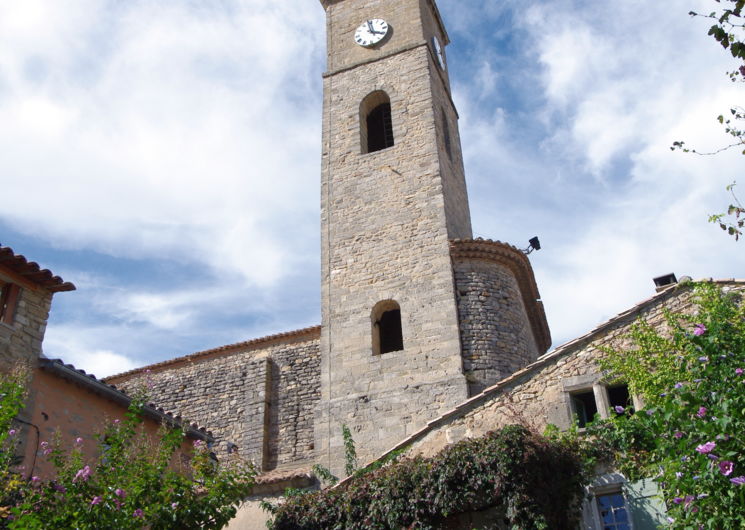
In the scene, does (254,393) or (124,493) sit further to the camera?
(254,393)

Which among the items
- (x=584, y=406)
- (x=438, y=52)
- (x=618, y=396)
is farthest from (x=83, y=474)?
(x=438, y=52)

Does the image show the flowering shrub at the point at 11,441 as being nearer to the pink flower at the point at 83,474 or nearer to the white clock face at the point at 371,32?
the pink flower at the point at 83,474

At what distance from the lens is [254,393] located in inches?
655

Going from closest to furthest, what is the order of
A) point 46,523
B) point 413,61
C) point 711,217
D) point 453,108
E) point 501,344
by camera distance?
point 711,217
point 46,523
point 501,344
point 413,61
point 453,108

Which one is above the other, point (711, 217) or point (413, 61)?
point (413, 61)

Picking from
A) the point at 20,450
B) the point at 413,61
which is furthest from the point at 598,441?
the point at 413,61

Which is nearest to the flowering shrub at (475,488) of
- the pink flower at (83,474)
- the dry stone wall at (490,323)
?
the pink flower at (83,474)

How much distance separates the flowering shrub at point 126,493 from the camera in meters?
7.81

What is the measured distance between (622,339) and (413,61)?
31.8 feet

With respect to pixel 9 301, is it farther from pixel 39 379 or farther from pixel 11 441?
pixel 11 441

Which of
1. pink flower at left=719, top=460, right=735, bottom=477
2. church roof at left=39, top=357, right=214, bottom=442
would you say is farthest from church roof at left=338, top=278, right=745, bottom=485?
pink flower at left=719, top=460, right=735, bottom=477

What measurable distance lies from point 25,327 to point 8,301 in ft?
1.31

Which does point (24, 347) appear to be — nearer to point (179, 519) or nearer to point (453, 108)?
point (179, 519)

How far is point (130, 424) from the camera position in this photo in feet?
28.9
